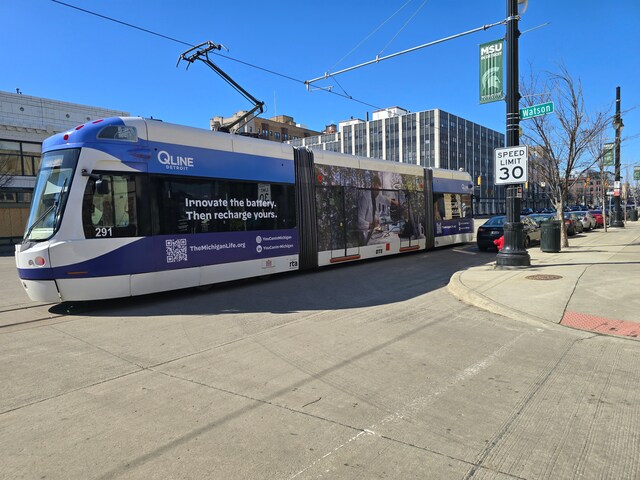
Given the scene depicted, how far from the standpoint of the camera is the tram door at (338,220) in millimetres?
12961

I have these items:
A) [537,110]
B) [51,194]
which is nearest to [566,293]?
[537,110]

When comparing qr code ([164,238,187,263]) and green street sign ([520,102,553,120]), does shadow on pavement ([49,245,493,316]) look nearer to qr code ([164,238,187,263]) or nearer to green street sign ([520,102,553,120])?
qr code ([164,238,187,263])

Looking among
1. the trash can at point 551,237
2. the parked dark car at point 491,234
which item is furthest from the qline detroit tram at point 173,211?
the trash can at point 551,237

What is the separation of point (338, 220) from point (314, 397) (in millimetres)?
9536

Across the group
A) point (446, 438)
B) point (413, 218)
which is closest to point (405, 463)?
point (446, 438)

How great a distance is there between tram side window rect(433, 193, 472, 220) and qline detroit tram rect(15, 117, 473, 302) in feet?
19.9

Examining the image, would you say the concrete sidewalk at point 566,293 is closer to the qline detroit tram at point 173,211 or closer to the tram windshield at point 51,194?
the qline detroit tram at point 173,211

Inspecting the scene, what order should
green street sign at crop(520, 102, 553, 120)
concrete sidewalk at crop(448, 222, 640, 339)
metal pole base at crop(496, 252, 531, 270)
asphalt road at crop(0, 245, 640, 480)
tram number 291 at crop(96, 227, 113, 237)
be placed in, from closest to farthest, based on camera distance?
1. asphalt road at crop(0, 245, 640, 480)
2. concrete sidewalk at crop(448, 222, 640, 339)
3. tram number 291 at crop(96, 227, 113, 237)
4. green street sign at crop(520, 102, 553, 120)
5. metal pole base at crop(496, 252, 531, 270)

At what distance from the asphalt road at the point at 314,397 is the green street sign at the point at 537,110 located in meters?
6.33

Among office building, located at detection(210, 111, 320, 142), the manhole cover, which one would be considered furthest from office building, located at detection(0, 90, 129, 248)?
office building, located at detection(210, 111, 320, 142)

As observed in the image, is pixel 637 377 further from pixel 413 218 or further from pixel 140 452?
pixel 413 218

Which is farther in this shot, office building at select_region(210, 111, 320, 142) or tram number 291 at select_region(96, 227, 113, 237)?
office building at select_region(210, 111, 320, 142)

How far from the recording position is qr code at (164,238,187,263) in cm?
895

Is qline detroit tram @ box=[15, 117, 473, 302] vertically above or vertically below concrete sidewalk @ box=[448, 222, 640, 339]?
above
